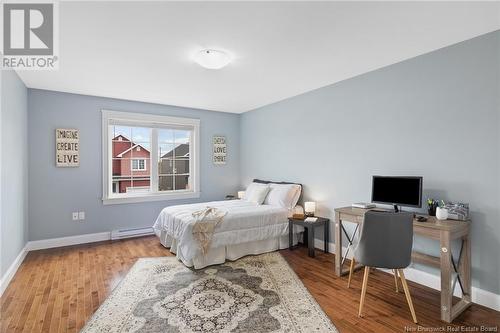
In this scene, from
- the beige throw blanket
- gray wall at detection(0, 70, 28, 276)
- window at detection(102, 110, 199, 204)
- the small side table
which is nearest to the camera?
gray wall at detection(0, 70, 28, 276)

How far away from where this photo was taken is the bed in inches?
130

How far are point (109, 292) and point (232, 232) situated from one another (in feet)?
4.98

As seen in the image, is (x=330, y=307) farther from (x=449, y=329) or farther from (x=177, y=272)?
(x=177, y=272)

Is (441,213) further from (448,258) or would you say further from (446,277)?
(446,277)

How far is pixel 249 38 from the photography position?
2492mm

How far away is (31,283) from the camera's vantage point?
2898 mm

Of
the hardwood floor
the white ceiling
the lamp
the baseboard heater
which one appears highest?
the white ceiling

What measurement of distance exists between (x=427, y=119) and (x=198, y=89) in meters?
3.06

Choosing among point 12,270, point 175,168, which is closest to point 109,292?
point 12,270

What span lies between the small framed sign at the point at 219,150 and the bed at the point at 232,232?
1.59 meters

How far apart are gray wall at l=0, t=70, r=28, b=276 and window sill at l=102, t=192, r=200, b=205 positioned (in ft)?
3.75

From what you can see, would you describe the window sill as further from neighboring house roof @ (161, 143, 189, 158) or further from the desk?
the desk

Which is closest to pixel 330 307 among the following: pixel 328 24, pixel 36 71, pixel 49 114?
pixel 328 24

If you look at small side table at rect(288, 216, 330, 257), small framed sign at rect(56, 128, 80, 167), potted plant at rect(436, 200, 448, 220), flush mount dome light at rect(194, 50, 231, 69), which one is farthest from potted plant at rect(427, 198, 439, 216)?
small framed sign at rect(56, 128, 80, 167)
